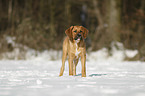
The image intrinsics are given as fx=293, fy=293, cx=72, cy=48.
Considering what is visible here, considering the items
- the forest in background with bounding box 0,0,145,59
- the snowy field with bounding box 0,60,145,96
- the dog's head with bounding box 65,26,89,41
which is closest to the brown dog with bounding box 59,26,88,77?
the dog's head with bounding box 65,26,89,41

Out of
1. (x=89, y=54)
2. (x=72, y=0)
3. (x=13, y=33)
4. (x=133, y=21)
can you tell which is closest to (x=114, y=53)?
(x=89, y=54)

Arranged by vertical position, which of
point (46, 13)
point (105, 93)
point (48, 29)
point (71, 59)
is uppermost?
point (46, 13)

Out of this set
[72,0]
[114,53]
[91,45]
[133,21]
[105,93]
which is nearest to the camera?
[105,93]

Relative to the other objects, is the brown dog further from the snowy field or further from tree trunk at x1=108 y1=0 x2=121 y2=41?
tree trunk at x1=108 y1=0 x2=121 y2=41

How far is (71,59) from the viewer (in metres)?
6.47

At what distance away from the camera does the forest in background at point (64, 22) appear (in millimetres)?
15867

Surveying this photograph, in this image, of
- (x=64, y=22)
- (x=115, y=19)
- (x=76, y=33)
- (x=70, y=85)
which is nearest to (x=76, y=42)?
(x=76, y=33)

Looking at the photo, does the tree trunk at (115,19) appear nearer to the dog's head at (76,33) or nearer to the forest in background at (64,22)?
the forest in background at (64,22)

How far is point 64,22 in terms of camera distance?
66.1 feet

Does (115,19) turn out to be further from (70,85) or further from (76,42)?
(70,85)

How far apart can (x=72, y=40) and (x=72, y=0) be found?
12828 millimetres

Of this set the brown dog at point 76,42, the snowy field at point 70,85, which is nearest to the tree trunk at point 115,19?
the snowy field at point 70,85

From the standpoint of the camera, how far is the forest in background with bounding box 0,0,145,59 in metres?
15.9

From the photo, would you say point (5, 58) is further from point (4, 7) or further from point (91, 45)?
point (4, 7)
